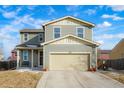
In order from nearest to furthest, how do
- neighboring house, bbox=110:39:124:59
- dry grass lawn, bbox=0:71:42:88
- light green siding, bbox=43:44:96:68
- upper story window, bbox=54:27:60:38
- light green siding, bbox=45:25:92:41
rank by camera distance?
dry grass lawn, bbox=0:71:42:88
light green siding, bbox=43:44:96:68
light green siding, bbox=45:25:92:41
upper story window, bbox=54:27:60:38
neighboring house, bbox=110:39:124:59

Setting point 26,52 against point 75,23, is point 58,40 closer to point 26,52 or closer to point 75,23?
point 75,23

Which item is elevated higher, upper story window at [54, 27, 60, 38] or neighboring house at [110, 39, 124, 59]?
upper story window at [54, 27, 60, 38]

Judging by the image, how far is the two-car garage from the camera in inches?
1214

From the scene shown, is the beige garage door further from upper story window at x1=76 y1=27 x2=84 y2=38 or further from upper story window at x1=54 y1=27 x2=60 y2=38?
upper story window at x1=76 y1=27 x2=84 y2=38

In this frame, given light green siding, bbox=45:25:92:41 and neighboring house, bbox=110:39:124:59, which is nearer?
light green siding, bbox=45:25:92:41

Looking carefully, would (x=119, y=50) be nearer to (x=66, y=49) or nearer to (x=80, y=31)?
(x=80, y=31)

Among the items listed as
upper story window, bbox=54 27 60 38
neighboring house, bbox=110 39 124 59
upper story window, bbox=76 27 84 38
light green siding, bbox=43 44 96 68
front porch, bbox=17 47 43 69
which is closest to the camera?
light green siding, bbox=43 44 96 68

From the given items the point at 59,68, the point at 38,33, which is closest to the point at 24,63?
the point at 38,33

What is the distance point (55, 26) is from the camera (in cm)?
3341

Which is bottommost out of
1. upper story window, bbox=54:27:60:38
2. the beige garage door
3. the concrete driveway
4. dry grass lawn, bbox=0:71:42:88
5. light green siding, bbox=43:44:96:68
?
the concrete driveway

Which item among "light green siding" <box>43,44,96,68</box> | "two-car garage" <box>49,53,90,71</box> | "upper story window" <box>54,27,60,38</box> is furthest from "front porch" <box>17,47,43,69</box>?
"two-car garage" <box>49,53,90,71</box>

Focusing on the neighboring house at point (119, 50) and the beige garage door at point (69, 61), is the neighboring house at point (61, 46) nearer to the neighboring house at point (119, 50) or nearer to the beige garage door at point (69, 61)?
the beige garage door at point (69, 61)

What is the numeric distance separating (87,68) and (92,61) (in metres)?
0.98
